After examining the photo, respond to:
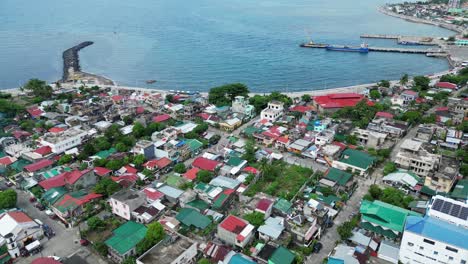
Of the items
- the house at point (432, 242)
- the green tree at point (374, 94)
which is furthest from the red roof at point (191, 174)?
the green tree at point (374, 94)

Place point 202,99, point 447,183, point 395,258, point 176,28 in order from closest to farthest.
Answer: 1. point 395,258
2. point 447,183
3. point 202,99
4. point 176,28

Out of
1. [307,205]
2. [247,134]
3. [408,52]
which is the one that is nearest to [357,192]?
[307,205]

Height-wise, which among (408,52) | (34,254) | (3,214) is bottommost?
(34,254)

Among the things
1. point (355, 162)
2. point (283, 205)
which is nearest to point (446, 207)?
point (355, 162)

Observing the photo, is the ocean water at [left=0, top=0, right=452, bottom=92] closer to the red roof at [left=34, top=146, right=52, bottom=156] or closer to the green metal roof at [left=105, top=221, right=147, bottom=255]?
the red roof at [left=34, top=146, right=52, bottom=156]

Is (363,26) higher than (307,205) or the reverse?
higher

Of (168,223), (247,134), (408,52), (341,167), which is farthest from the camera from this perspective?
(408,52)

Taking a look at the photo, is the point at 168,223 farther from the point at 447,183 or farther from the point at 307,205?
the point at 447,183
